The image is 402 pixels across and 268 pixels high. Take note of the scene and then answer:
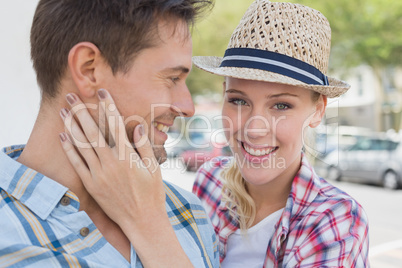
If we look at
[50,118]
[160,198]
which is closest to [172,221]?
[160,198]

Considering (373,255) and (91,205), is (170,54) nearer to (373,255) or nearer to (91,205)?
(91,205)

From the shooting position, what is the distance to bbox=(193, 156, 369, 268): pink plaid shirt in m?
1.97

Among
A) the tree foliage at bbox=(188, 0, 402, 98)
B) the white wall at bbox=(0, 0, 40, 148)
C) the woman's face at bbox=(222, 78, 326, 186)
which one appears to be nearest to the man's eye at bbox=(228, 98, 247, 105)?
the woman's face at bbox=(222, 78, 326, 186)

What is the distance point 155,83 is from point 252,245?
119cm

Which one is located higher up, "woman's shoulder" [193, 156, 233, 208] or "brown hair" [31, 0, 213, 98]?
"brown hair" [31, 0, 213, 98]

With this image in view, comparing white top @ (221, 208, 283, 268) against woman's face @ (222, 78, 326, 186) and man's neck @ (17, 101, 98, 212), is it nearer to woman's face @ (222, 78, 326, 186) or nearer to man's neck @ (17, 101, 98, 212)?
woman's face @ (222, 78, 326, 186)

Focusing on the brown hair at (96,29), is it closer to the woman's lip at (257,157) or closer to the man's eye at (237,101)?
the man's eye at (237,101)

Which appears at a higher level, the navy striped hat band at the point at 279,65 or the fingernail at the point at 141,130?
the navy striped hat band at the point at 279,65

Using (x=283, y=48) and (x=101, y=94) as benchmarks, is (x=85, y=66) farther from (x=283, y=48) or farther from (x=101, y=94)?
(x=283, y=48)

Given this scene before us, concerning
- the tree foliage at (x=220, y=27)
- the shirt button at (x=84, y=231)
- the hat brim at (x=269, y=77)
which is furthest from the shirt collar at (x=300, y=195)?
the tree foliage at (x=220, y=27)

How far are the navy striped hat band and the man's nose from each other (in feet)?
1.78

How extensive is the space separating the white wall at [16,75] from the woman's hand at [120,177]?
6.36 ft

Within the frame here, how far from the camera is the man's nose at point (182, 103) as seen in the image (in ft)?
5.70

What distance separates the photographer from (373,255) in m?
6.18
